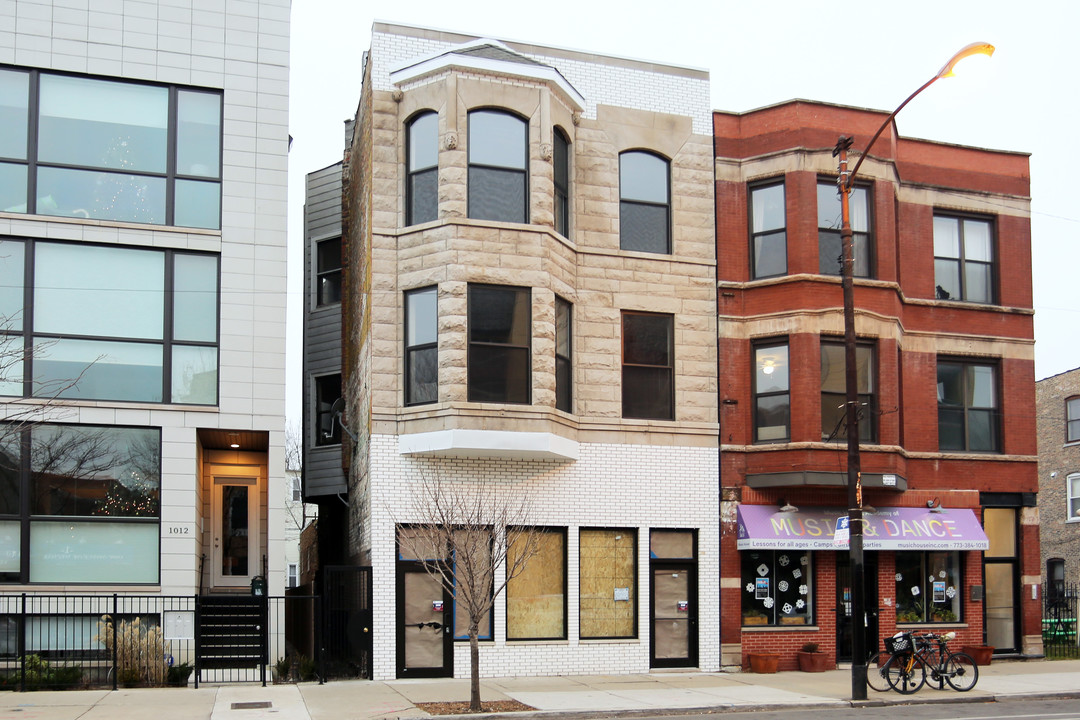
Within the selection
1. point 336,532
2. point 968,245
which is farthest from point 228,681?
point 968,245

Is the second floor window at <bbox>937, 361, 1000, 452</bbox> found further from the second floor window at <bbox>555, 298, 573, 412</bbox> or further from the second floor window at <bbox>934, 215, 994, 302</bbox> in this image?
the second floor window at <bbox>555, 298, 573, 412</bbox>

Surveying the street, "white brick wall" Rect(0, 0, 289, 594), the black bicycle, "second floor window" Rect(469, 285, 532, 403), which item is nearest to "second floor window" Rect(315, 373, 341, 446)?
"white brick wall" Rect(0, 0, 289, 594)

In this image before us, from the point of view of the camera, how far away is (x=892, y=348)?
77.1 feet

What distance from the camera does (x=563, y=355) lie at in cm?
2219

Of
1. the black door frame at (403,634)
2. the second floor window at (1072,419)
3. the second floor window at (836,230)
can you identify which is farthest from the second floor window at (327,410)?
the second floor window at (1072,419)

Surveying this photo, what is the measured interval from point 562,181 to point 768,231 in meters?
4.50

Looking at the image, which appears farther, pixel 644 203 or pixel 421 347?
pixel 644 203

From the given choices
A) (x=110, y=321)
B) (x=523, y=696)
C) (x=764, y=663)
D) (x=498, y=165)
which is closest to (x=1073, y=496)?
(x=764, y=663)

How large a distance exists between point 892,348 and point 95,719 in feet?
53.4

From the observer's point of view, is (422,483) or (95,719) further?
(422,483)

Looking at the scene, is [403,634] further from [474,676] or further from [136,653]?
[136,653]

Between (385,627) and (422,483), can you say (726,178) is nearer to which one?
(422,483)

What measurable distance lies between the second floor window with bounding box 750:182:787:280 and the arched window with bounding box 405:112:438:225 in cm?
686

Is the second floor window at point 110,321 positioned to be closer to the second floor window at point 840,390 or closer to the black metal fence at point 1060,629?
the second floor window at point 840,390
